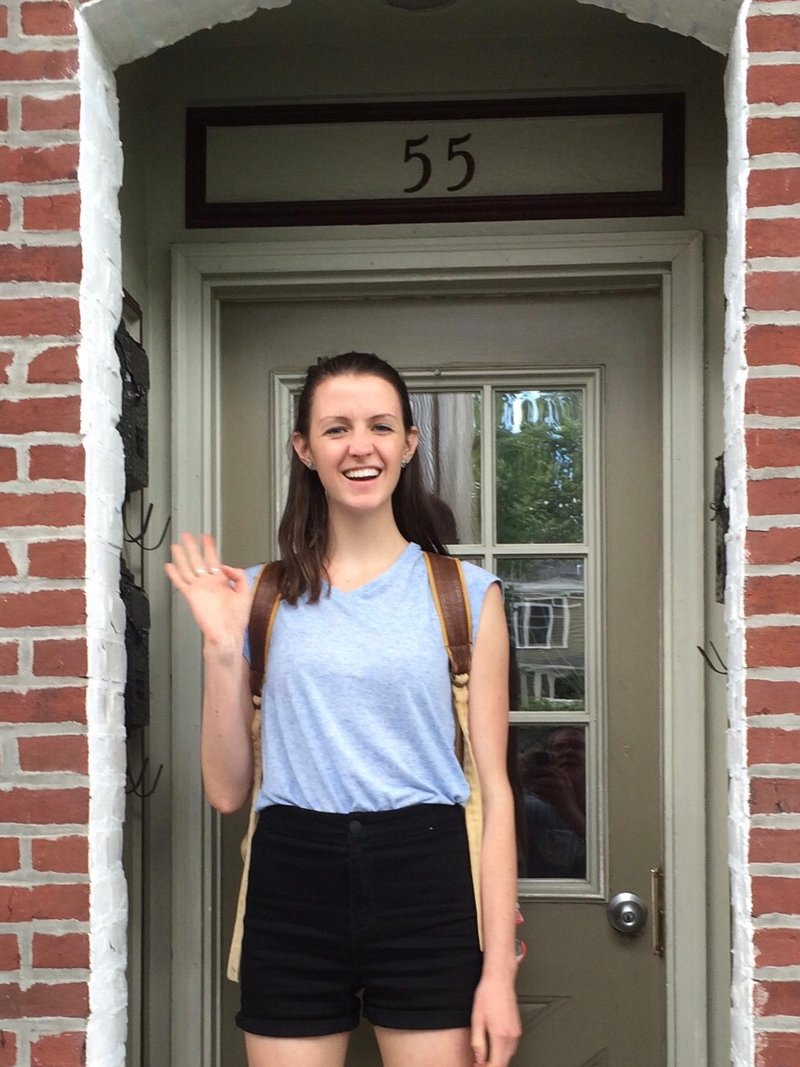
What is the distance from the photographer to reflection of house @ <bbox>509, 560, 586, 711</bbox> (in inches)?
120

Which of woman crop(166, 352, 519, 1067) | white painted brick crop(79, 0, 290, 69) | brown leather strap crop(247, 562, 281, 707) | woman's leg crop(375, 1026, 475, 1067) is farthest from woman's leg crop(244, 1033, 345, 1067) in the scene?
white painted brick crop(79, 0, 290, 69)

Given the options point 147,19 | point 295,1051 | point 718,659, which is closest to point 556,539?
point 718,659

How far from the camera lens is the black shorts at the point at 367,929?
218 centimetres

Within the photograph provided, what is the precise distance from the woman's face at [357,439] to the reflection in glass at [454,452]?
0.74 m

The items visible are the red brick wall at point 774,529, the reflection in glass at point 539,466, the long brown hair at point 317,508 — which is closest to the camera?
the red brick wall at point 774,529

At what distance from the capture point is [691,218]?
9.68 feet

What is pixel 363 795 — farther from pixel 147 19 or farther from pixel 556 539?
pixel 147 19

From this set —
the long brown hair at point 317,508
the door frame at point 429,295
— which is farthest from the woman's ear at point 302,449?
the door frame at point 429,295

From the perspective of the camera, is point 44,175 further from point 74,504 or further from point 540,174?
point 540,174

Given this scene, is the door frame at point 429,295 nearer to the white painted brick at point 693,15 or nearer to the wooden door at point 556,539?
the wooden door at point 556,539

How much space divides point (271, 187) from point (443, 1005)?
1940 mm

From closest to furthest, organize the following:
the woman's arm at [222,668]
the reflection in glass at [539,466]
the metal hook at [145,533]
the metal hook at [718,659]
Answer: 1. the woman's arm at [222,668]
2. the metal hook at [718,659]
3. the metal hook at [145,533]
4. the reflection in glass at [539,466]

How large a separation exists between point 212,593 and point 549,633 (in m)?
1.06

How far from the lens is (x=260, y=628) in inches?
92.1
